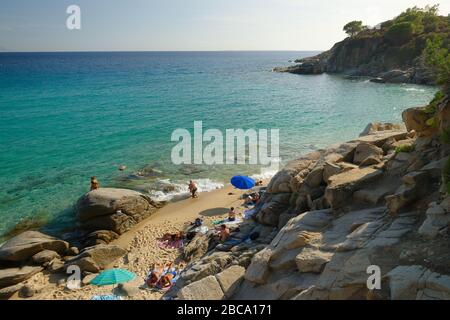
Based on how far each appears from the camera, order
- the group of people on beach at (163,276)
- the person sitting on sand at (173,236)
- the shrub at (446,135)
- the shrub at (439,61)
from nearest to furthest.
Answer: the shrub at (446,135) → the shrub at (439,61) → the group of people on beach at (163,276) → the person sitting on sand at (173,236)

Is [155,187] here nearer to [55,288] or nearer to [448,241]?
[55,288]

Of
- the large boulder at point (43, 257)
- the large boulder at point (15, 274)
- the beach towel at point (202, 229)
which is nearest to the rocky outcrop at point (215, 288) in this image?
the beach towel at point (202, 229)

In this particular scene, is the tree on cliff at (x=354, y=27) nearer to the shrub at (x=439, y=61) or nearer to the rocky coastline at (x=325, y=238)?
the rocky coastline at (x=325, y=238)

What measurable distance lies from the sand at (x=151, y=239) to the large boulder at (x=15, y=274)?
31 centimetres

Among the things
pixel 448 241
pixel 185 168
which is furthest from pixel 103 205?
pixel 448 241

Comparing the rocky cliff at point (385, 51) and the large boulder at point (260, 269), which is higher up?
the rocky cliff at point (385, 51)

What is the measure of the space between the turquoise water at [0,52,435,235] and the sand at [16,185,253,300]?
237 centimetres

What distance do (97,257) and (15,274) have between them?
351 centimetres

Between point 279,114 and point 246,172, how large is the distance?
2351cm

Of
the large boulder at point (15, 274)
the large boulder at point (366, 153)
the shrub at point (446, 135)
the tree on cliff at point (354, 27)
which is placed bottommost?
the large boulder at point (15, 274)

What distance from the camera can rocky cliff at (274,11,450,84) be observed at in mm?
82438

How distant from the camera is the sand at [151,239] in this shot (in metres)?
15.0

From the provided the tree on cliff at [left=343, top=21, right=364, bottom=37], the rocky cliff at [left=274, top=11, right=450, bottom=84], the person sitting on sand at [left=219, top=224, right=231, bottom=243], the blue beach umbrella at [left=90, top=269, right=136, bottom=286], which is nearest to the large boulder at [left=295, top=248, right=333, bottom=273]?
the person sitting on sand at [left=219, top=224, right=231, bottom=243]
